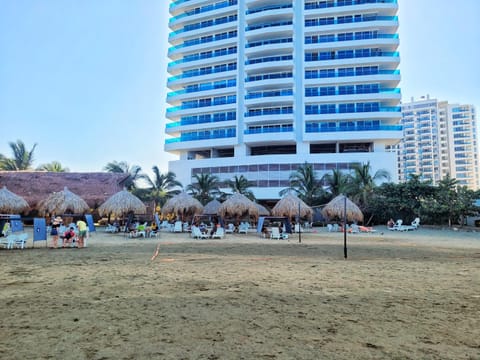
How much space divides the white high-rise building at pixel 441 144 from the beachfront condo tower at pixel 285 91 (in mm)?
66282

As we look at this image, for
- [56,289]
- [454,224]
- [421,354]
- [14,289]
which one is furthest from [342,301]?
[454,224]

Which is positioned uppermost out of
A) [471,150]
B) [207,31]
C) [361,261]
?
[207,31]

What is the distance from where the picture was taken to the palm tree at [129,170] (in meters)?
33.0

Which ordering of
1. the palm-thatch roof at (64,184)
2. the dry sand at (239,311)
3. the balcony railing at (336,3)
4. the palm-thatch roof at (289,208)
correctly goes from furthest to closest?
the balcony railing at (336,3) → the palm-thatch roof at (64,184) → the palm-thatch roof at (289,208) → the dry sand at (239,311)

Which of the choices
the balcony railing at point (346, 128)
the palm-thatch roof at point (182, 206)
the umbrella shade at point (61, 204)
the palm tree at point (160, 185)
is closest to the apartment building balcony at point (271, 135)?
the balcony railing at point (346, 128)

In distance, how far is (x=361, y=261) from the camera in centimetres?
938

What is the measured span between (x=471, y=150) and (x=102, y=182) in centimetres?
10411

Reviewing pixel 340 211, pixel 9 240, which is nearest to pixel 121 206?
pixel 9 240

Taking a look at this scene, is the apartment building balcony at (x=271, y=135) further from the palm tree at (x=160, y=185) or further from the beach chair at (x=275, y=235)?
the beach chair at (x=275, y=235)

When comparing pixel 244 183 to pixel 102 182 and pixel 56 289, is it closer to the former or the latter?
pixel 102 182

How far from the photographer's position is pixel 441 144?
99.1 meters

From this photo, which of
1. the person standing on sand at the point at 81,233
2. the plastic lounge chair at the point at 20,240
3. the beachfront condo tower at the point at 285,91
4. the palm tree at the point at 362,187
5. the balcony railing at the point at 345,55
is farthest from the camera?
the balcony railing at the point at 345,55

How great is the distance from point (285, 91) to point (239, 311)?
39.0 meters

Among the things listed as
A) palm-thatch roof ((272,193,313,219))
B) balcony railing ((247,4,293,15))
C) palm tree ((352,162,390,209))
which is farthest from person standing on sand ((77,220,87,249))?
balcony railing ((247,4,293,15))
